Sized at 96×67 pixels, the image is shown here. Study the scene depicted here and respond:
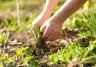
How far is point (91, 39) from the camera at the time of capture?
8.79ft

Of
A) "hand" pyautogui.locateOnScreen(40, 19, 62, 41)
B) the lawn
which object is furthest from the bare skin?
the lawn

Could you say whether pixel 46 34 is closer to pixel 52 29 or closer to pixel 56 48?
pixel 52 29

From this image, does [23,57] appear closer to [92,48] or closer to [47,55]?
[47,55]

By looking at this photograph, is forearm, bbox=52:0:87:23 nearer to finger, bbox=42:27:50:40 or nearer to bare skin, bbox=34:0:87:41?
bare skin, bbox=34:0:87:41

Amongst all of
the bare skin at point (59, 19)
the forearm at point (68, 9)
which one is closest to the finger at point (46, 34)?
the bare skin at point (59, 19)

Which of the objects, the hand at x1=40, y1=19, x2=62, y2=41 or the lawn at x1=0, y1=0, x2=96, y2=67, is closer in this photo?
the lawn at x1=0, y1=0, x2=96, y2=67

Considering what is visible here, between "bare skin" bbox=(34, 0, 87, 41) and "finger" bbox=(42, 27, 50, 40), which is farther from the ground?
"bare skin" bbox=(34, 0, 87, 41)

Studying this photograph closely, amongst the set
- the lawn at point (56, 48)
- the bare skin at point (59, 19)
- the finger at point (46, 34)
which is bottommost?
the lawn at point (56, 48)

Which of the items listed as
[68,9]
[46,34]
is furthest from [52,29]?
[68,9]

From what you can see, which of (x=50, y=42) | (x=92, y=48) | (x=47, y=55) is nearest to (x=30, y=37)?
(x=50, y=42)

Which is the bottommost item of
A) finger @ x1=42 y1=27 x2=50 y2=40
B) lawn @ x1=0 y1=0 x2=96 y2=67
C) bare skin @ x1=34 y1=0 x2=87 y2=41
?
lawn @ x1=0 y1=0 x2=96 y2=67

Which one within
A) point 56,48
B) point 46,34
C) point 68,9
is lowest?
point 56,48

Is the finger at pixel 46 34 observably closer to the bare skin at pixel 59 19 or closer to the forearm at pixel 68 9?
the bare skin at pixel 59 19

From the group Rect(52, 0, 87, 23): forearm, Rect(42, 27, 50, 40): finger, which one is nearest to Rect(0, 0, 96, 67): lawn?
Rect(42, 27, 50, 40): finger
